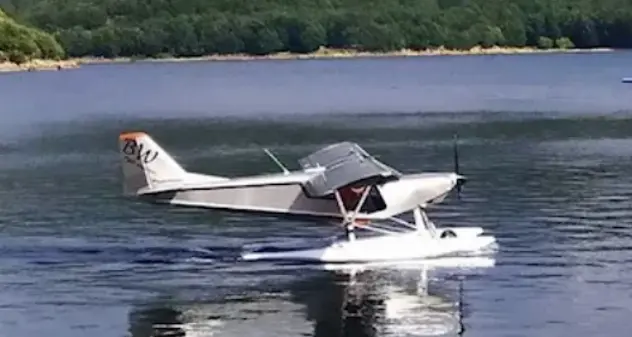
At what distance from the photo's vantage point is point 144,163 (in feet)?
81.8

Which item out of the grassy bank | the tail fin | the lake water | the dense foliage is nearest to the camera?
the lake water

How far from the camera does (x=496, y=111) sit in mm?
75375

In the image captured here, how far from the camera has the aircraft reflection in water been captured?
2084 cm

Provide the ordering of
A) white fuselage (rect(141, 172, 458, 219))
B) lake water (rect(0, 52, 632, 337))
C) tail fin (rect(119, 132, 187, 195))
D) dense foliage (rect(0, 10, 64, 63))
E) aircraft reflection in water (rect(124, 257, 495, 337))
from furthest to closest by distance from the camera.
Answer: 1. dense foliage (rect(0, 10, 64, 63))
2. white fuselage (rect(141, 172, 458, 219))
3. tail fin (rect(119, 132, 187, 195))
4. lake water (rect(0, 52, 632, 337))
5. aircraft reflection in water (rect(124, 257, 495, 337))

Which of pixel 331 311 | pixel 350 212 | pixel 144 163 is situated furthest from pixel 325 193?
pixel 331 311

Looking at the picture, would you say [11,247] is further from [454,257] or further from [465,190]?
[465,190]

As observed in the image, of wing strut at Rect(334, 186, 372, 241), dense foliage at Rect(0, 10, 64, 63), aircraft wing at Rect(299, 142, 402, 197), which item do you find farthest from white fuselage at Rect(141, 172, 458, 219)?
dense foliage at Rect(0, 10, 64, 63)

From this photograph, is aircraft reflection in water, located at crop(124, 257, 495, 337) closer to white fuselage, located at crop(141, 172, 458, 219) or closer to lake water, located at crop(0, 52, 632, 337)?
lake water, located at crop(0, 52, 632, 337)

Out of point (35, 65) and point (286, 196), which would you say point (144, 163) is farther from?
point (35, 65)

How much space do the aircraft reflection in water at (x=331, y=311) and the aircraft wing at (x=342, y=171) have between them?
1394 millimetres

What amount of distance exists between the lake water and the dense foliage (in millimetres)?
93826

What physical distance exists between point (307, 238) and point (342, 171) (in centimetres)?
370

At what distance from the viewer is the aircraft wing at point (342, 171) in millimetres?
24609

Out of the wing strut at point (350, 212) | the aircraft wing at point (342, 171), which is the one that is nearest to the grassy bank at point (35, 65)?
the aircraft wing at point (342, 171)
